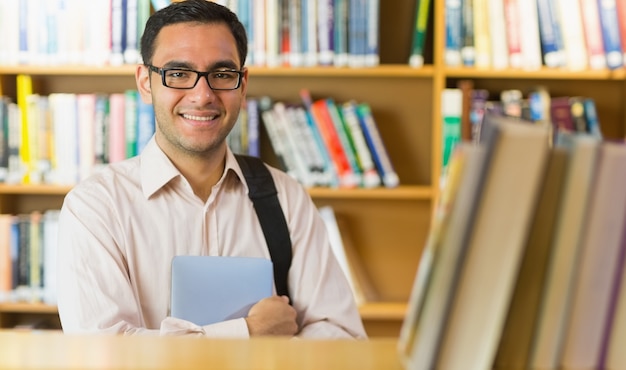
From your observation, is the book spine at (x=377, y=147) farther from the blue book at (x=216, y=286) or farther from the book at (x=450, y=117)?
the blue book at (x=216, y=286)

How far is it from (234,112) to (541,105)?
1.45 meters

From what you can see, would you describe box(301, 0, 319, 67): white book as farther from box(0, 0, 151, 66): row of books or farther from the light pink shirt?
the light pink shirt

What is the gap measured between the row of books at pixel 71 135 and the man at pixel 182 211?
0.99 metres

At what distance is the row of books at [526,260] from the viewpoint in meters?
0.68

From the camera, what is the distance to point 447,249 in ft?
2.27

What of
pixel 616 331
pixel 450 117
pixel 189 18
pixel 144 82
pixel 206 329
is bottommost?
pixel 206 329

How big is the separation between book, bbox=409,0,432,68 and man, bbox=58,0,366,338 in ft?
3.67

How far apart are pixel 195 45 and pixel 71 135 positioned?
4.08 ft

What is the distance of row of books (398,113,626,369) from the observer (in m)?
0.68

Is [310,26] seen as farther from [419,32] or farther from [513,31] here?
[513,31]

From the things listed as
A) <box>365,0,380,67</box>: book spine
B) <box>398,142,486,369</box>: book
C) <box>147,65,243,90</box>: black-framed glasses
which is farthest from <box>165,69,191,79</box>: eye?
<box>398,142,486,369</box>: book

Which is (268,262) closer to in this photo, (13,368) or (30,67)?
(13,368)

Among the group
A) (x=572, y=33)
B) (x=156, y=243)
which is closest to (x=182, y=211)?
(x=156, y=243)

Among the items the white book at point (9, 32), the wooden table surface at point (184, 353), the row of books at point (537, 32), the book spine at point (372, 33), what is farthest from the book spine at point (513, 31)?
the wooden table surface at point (184, 353)
